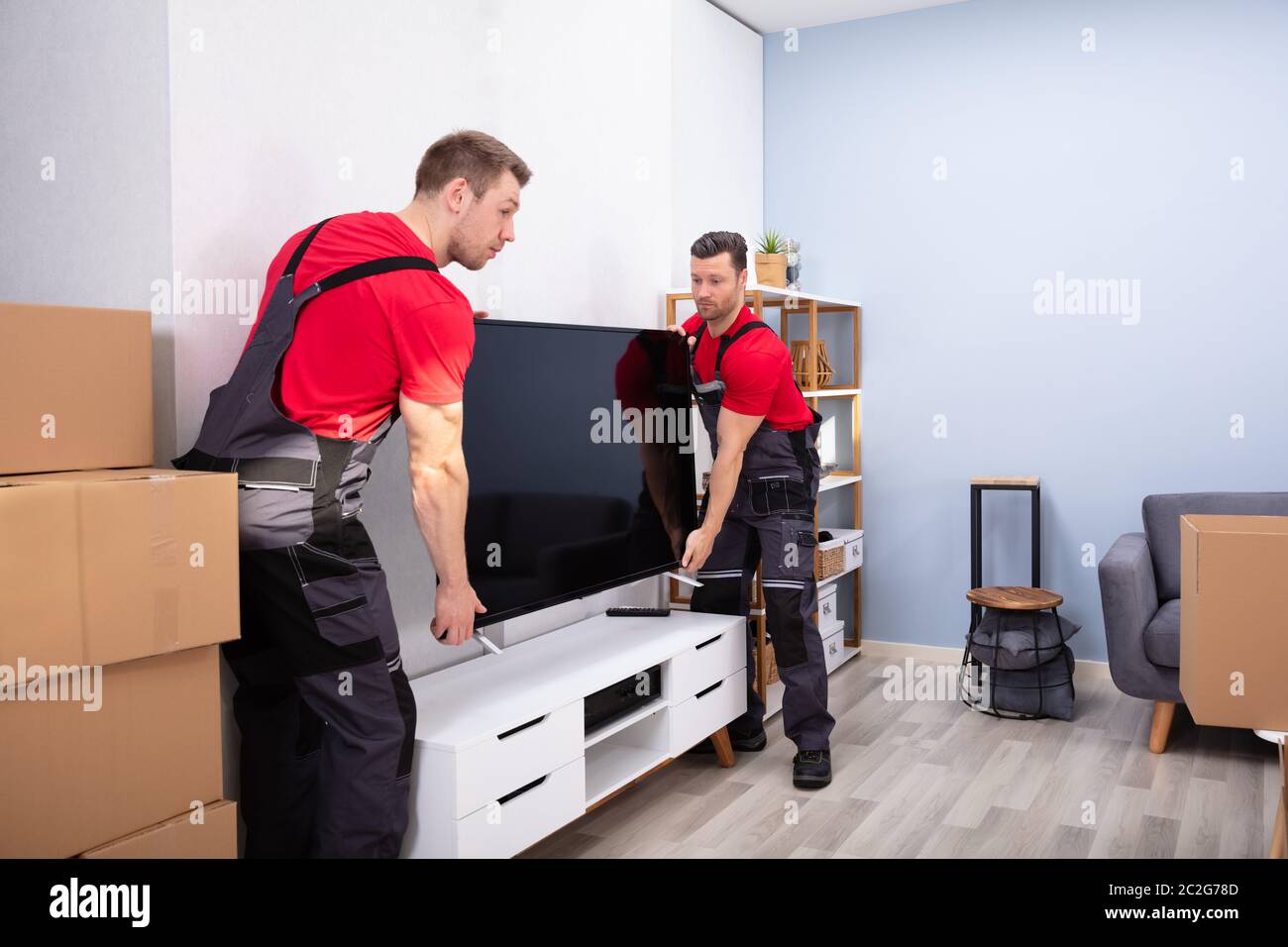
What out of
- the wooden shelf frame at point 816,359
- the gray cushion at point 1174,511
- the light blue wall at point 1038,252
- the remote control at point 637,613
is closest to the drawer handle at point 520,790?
the remote control at point 637,613

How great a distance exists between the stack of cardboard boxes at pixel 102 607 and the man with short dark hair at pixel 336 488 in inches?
6.1

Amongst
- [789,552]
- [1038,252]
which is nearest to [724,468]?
[789,552]

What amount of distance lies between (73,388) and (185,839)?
31.7 inches

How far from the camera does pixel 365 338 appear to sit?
6.59 ft

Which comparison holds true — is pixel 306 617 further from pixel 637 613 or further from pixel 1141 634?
pixel 1141 634

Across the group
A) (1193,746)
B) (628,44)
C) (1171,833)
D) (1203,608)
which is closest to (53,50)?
(628,44)

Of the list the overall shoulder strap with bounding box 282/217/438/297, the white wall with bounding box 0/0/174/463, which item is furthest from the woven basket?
the white wall with bounding box 0/0/174/463

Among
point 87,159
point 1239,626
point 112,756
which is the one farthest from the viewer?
point 87,159

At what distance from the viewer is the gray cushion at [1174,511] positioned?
395 centimetres

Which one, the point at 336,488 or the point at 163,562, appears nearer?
the point at 163,562

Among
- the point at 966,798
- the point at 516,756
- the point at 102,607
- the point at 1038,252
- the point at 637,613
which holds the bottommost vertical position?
the point at 966,798

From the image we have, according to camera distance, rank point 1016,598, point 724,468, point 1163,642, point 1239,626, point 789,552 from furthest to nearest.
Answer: point 1016,598, point 1163,642, point 789,552, point 724,468, point 1239,626

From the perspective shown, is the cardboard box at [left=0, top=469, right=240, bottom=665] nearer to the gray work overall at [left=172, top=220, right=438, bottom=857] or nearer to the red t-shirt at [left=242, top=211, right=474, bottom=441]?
Answer: the gray work overall at [left=172, top=220, right=438, bottom=857]

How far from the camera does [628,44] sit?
12.6ft
